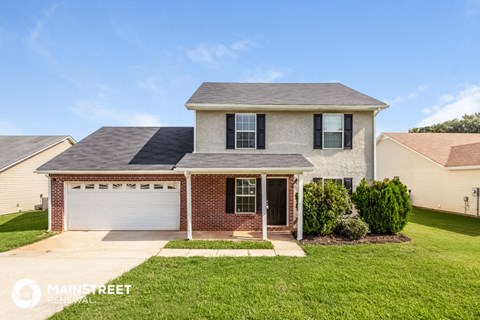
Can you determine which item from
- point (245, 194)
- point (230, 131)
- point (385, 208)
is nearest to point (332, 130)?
point (385, 208)

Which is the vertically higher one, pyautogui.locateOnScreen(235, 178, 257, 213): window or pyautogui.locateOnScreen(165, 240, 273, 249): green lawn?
pyautogui.locateOnScreen(235, 178, 257, 213): window

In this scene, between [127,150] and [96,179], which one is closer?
[96,179]

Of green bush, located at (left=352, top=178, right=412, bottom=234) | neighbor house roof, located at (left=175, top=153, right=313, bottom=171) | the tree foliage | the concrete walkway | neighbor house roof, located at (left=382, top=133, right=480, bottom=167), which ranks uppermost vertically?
the tree foliage

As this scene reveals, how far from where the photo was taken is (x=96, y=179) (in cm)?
1142

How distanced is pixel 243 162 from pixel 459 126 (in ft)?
155

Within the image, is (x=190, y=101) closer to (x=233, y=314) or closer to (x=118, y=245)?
(x=118, y=245)

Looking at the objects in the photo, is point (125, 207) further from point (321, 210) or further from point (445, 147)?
point (445, 147)

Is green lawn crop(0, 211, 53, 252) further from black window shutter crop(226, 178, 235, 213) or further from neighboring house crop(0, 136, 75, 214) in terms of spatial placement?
black window shutter crop(226, 178, 235, 213)

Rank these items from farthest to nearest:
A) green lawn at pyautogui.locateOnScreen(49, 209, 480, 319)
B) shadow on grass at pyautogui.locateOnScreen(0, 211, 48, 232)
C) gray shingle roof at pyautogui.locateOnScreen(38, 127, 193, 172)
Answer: shadow on grass at pyautogui.locateOnScreen(0, 211, 48, 232) < gray shingle roof at pyautogui.locateOnScreen(38, 127, 193, 172) < green lawn at pyautogui.locateOnScreen(49, 209, 480, 319)

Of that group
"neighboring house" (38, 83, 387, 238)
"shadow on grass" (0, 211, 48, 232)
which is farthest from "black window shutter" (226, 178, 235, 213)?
"shadow on grass" (0, 211, 48, 232)

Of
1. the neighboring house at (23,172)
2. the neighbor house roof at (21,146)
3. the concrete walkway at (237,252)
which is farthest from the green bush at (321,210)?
the neighbor house roof at (21,146)

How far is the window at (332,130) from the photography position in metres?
11.8

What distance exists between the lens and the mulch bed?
9203 millimetres

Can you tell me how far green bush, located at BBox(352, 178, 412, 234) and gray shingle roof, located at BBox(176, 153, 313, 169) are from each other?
288cm
